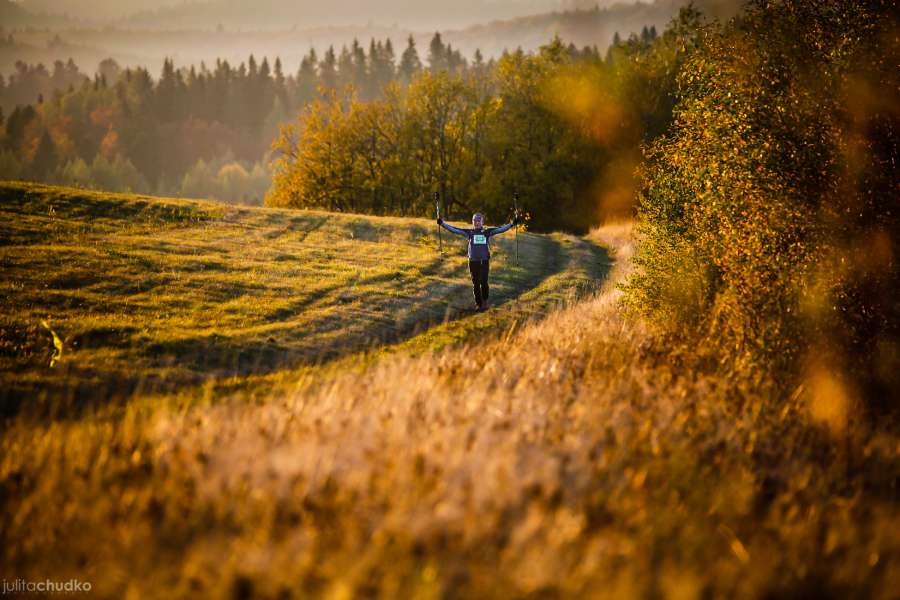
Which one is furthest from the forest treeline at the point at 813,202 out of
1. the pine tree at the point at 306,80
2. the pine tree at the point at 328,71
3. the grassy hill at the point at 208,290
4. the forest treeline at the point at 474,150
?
the pine tree at the point at 328,71

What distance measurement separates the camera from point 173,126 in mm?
165625

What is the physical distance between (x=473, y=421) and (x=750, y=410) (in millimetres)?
4966

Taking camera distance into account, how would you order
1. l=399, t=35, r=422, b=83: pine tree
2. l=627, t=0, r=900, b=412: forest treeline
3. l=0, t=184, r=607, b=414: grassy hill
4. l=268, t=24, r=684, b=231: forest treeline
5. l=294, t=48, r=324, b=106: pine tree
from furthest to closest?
l=399, t=35, r=422, b=83: pine tree < l=294, t=48, r=324, b=106: pine tree < l=268, t=24, r=684, b=231: forest treeline < l=0, t=184, r=607, b=414: grassy hill < l=627, t=0, r=900, b=412: forest treeline


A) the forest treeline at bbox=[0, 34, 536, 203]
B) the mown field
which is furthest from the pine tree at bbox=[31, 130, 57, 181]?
the mown field

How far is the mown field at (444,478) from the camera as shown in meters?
5.05

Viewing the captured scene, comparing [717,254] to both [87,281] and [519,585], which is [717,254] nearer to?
[519,585]

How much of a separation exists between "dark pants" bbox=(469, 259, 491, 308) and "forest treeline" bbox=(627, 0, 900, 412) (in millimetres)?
9076

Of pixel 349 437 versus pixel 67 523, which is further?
pixel 349 437

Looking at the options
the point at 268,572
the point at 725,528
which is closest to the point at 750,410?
the point at 725,528

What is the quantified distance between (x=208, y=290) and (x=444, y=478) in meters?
16.6

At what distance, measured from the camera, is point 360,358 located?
46.9ft

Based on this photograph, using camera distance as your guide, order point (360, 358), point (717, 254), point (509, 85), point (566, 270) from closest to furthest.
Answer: point (717, 254) → point (360, 358) → point (566, 270) → point (509, 85)

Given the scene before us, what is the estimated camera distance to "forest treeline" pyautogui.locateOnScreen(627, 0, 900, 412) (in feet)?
34.7

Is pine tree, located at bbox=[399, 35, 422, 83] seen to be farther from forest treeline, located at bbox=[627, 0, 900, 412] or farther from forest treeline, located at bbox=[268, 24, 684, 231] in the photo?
forest treeline, located at bbox=[627, 0, 900, 412]
